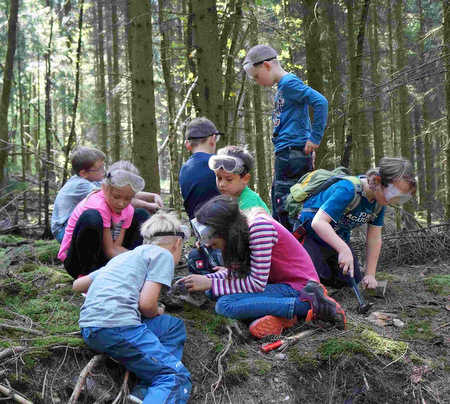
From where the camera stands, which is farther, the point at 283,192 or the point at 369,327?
the point at 283,192

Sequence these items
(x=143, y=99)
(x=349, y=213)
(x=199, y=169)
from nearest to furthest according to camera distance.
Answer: (x=349, y=213) → (x=199, y=169) → (x=143, y=99)

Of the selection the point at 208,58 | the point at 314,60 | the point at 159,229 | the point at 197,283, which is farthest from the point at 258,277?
the point at 314,60

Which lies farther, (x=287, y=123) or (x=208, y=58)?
(x=208, y=58)

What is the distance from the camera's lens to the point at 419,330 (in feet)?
11.4

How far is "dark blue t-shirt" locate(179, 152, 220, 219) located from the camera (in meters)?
4.19

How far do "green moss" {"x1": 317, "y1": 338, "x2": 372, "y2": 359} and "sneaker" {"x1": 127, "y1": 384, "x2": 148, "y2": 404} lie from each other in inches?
46.5

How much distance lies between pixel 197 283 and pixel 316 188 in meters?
1.51

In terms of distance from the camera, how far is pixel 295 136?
15.1ft

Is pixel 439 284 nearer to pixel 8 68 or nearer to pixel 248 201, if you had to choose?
pixel 248 201

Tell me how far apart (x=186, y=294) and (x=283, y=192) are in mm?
1688

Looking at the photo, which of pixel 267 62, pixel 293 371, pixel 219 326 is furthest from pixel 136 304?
pixel 267 62

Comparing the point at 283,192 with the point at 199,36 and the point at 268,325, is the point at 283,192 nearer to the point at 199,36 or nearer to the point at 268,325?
the point at 268,325

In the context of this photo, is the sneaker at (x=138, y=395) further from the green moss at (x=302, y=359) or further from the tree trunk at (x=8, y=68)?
the tree trunk at (x=8, y=68)

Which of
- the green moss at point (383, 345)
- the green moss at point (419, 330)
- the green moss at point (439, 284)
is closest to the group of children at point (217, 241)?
the green moss at point (383, 345)
